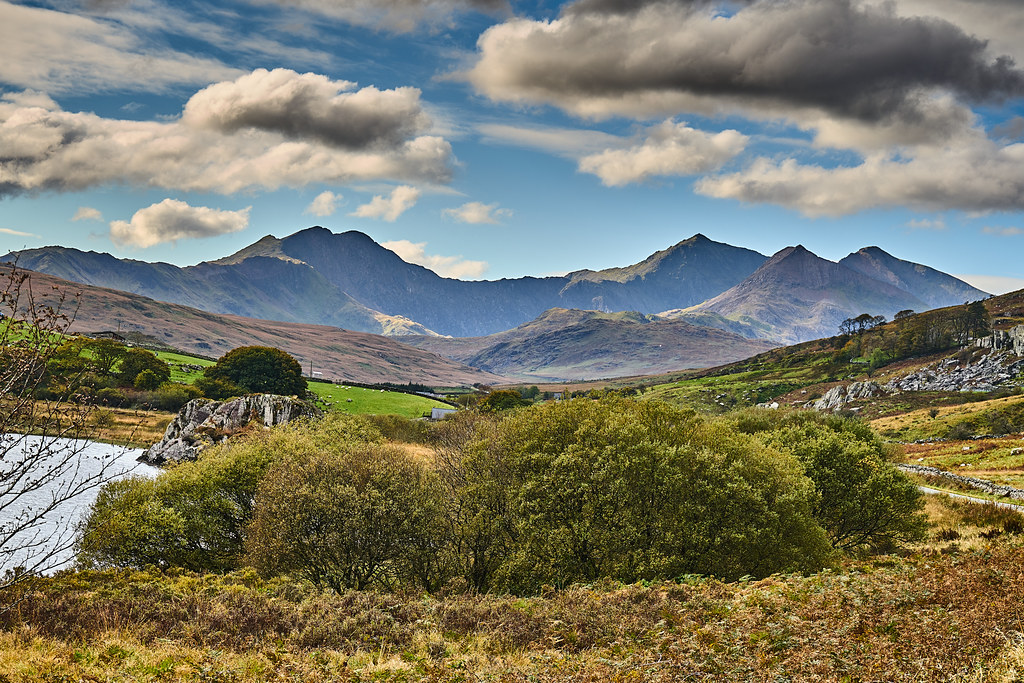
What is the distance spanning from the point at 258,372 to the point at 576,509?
514 feet

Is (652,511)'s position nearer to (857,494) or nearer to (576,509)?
(576,509)

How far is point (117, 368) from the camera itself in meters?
168

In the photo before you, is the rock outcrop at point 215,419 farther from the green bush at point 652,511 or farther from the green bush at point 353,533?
the green bush at point 652,511

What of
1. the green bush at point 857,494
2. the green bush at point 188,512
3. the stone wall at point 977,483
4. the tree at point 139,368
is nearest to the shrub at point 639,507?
the green bush at point 857,494

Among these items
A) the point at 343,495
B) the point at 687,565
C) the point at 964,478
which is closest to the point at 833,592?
the point at 687,565

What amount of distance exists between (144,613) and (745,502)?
98.9 ft

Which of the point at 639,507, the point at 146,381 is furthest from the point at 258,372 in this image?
the point at 639,507

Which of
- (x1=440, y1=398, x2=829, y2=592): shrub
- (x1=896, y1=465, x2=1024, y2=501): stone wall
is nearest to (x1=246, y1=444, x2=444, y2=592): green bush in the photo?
(x1=440, y1=398, x2=829, y2=592): shrub

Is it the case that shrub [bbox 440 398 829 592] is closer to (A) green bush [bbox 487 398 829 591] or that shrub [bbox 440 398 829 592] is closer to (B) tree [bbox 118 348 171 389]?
(A) green bush [bbox 487 398 829 591]

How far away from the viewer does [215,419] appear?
12606 cm

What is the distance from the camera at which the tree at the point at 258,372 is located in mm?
175250

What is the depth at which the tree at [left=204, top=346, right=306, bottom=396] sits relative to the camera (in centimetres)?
17525

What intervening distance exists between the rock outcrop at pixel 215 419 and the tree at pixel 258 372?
43249 mm

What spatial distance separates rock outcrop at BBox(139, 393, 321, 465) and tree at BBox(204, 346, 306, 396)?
43249mm
